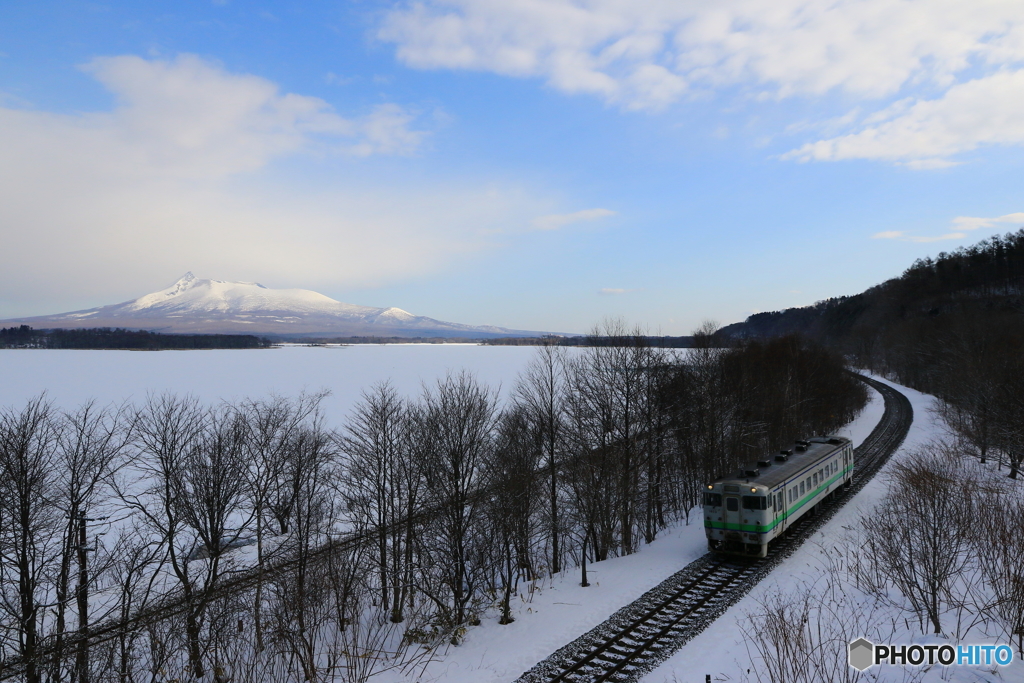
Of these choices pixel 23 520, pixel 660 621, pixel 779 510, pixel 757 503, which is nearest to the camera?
pixel 23 520

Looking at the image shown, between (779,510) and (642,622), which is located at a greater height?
(779,510)

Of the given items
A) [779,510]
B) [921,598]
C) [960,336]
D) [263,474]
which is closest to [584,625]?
[921,598]

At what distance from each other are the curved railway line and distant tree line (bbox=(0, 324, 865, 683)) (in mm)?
524

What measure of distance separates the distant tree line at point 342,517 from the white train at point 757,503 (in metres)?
5.17

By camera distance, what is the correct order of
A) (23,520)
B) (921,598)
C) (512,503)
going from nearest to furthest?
(921,598) < (23,520) < (512,503)

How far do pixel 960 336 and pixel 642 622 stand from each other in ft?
194

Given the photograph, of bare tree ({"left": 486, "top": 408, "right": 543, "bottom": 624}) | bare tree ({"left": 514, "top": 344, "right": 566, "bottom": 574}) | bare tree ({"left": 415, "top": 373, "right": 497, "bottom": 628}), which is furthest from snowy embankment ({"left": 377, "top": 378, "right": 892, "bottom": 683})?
bare tree ({"left": 514, "top": 344, "right": 566, "bottom": 574})

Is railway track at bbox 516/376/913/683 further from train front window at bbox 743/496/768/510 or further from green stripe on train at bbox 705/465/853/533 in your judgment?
train front window at bbox 743/496/768/510

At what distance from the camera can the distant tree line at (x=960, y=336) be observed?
32.3m

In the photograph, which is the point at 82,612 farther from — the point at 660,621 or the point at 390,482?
the point at 660,621

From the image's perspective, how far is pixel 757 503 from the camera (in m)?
20.1

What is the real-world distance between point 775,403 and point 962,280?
10598 cm

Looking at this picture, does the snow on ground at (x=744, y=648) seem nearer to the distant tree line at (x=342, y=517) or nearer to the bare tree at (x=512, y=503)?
the distant tree line at (x=342, y=517)

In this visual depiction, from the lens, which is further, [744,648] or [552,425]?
[552,425]
